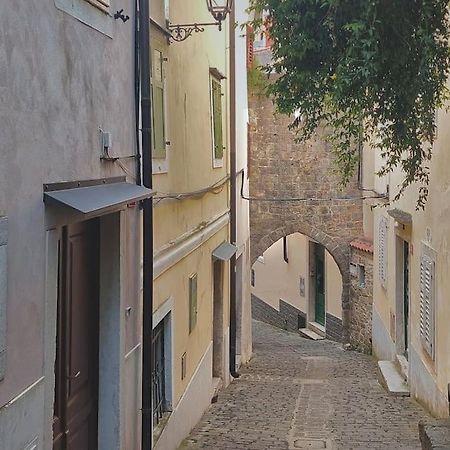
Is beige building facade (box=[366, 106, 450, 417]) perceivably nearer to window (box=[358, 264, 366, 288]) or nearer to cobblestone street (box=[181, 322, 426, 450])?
cobblestone street (box=[181, 322, 426, 450])

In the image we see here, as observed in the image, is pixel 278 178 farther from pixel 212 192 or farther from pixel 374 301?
pixel 212 192

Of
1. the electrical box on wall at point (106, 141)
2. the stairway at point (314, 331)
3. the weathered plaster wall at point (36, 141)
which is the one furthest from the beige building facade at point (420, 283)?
the stairway at point (314, 331)

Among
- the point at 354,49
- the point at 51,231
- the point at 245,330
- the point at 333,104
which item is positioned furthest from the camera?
the point at 245,330

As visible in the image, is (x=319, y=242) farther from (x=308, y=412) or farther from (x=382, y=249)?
(x=308, y=412)

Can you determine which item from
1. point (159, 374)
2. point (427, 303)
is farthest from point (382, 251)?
point (159, 374)

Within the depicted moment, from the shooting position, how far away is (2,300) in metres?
3.62

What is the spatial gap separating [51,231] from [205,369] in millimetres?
6813

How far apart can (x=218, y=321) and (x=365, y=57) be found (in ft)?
24.1

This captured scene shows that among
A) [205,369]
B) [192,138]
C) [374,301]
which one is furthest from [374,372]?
[192,138]

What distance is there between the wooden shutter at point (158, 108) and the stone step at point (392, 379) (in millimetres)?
6273

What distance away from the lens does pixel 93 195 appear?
469 cm

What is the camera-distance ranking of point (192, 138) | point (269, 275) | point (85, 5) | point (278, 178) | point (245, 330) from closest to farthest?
point (85, 5) < point (192, 138) < point (245, 330) < point (278, 178) < point (269, 275)

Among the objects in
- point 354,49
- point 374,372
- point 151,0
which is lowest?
point 374,372

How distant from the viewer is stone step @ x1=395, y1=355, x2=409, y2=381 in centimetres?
1249
